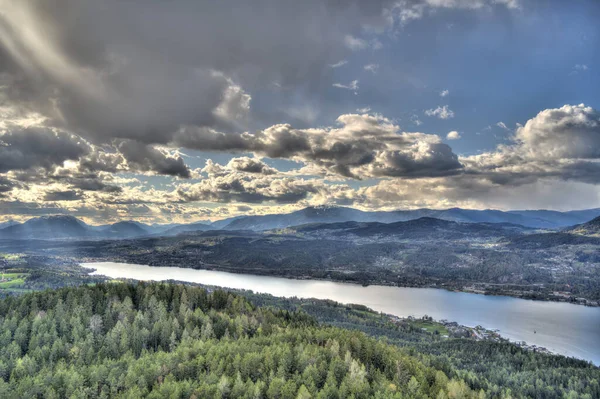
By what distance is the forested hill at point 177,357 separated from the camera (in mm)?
48344

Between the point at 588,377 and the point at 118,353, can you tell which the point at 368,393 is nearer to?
the point at 118,353

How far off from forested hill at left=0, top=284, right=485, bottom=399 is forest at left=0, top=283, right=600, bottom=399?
0.65 feet

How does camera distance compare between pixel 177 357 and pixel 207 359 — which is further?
pixel 177 357

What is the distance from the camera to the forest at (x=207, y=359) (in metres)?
49.1

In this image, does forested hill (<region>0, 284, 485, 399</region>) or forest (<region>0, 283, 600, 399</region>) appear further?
forest (<region>0, 283, 600, 399</region>)

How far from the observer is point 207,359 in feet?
190

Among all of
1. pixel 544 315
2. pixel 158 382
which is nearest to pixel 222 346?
pixel 158 382

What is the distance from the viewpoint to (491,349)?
12406cm

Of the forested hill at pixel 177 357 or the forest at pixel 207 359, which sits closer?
the forested hill at pixel 177 357

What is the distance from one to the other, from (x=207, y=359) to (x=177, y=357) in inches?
192

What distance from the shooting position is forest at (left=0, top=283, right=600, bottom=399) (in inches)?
1933

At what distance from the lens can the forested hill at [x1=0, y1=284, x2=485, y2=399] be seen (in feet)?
159

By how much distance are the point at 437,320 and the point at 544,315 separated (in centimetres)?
6087

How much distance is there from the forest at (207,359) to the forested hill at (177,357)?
197mm
